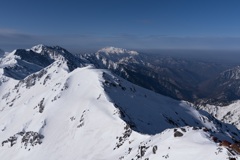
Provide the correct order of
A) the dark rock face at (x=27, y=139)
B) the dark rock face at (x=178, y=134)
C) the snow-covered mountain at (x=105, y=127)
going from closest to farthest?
the snow-covered mountain at (x=105, y=127) < the dark rock face at (x=178, y=134) < the dark rock face at (x=27, y=139)

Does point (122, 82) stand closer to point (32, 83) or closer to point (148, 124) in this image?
point (148, 124)

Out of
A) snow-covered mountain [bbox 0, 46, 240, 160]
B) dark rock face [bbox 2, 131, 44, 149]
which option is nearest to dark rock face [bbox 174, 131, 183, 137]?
snow-covered mountain [bbox 0, 46, 240, 160]

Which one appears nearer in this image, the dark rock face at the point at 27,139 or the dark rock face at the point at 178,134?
the dark rock face at the point at 178,134

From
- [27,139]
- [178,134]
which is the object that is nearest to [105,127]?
[27,139]

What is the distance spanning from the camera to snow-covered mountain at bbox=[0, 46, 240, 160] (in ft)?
161

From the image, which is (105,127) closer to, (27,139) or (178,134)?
(27,139)

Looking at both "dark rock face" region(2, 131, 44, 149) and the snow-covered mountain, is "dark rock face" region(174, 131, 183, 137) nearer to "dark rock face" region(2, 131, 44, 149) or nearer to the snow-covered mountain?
the snow-covered mountain

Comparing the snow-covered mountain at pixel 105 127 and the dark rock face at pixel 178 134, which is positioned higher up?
the dark rock face at pixel 178 134

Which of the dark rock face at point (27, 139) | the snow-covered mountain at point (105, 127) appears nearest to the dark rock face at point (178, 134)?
the snow-covered mountain at point (105, 127)

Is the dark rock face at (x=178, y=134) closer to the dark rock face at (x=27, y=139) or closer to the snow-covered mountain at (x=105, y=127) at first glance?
the snow-covered mountain at (x=105, y=127)

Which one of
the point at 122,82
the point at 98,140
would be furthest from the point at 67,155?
the point at 122,82

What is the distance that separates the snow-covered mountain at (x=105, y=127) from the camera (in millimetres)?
49125

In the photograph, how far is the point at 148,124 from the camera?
102 m

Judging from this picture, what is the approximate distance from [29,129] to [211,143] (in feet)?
280
